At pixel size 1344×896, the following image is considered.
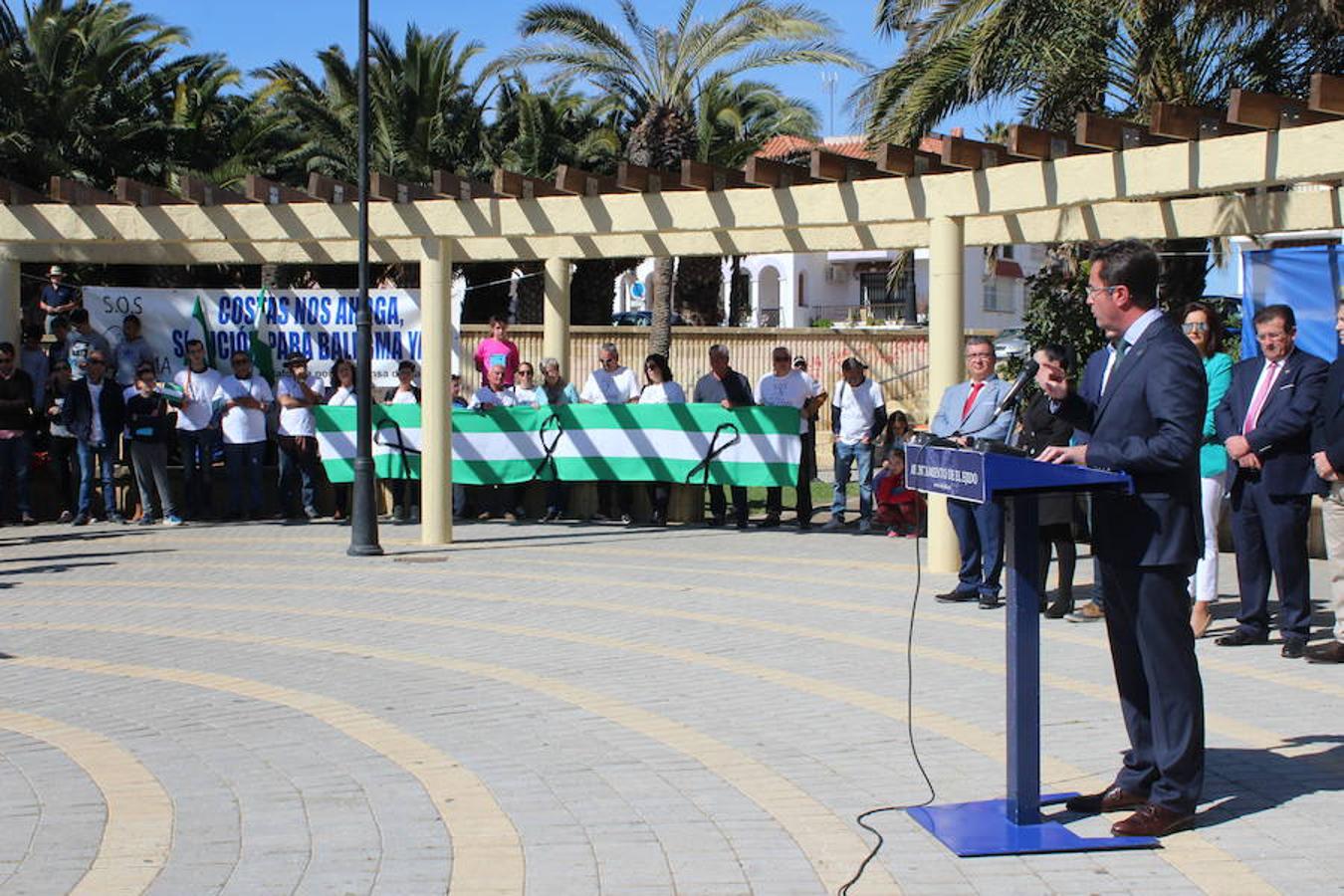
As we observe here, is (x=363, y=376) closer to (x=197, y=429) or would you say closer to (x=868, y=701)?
(x=197, y=429)

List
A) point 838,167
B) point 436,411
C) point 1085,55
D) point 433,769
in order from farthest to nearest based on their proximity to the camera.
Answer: point 1085,55 < point 436,411 < point 838,167 < point 433,769

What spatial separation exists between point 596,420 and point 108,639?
23.9 ft

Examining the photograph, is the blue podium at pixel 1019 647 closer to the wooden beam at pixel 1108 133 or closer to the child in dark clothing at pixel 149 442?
the wooden beam at pixel 1108 133

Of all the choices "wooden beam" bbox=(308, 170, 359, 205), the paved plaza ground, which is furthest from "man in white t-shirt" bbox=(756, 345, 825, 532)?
"wooden beam" bbox=(308, 170, 359, 205)

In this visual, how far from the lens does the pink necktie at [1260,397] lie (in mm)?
9812

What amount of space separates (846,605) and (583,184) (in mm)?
5586

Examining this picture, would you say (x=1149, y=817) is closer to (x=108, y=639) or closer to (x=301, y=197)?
(x=108, y=639)

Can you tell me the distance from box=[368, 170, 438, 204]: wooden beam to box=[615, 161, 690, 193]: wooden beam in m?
2.20

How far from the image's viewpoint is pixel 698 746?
7609 mm

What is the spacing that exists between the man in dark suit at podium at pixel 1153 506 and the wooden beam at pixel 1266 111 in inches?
206

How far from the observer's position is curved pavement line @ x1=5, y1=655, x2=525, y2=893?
575 centimetres

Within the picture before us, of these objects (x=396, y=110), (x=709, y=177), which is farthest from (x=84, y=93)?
(x=709, y=177)

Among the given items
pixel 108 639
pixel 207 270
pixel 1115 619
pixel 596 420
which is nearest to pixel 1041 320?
pixel 596 420

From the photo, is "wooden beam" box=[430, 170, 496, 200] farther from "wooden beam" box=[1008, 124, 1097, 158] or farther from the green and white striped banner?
"wooden beam" box=[1008, 124, 1097, 158]
